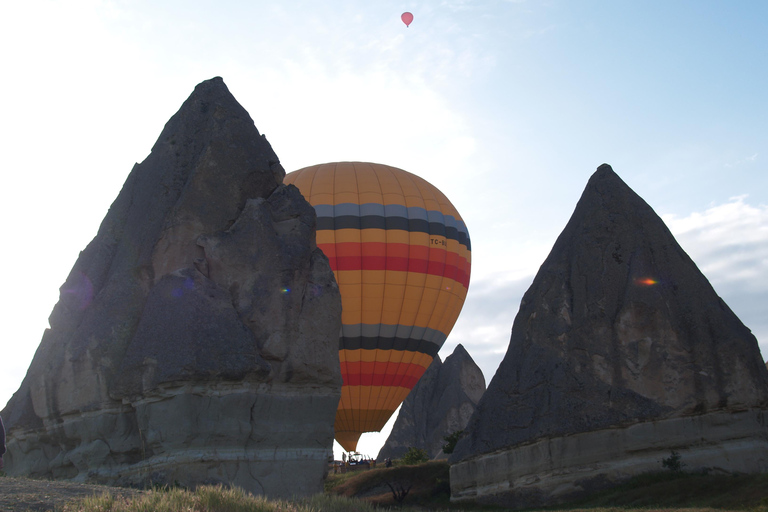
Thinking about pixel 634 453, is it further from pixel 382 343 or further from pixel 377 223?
pixel 377 223

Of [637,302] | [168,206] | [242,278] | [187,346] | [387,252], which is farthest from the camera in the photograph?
[387,252]

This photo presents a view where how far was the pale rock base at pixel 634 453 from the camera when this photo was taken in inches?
707

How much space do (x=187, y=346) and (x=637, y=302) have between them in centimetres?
1153

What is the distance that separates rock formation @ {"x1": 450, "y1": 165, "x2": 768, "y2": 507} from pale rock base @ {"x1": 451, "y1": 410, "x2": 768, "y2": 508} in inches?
1.0

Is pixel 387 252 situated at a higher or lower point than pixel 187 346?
higher

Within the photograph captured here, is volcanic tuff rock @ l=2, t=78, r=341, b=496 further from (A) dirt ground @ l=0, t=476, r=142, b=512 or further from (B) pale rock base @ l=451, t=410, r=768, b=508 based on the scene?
(B) pale rock base @ l=451, t=410, r=768, b=508

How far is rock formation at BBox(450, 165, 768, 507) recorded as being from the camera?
60.1 feet

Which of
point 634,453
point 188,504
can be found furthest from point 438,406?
point 188,504

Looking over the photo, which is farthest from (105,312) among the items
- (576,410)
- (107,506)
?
(576,410)

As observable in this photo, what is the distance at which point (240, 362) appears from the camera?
13641mm

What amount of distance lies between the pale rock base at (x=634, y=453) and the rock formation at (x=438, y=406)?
25963mm

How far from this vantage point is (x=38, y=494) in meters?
8.99

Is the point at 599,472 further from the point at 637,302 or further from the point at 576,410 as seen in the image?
the point at 637,302

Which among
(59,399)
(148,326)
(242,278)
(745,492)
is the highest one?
(242,278)
